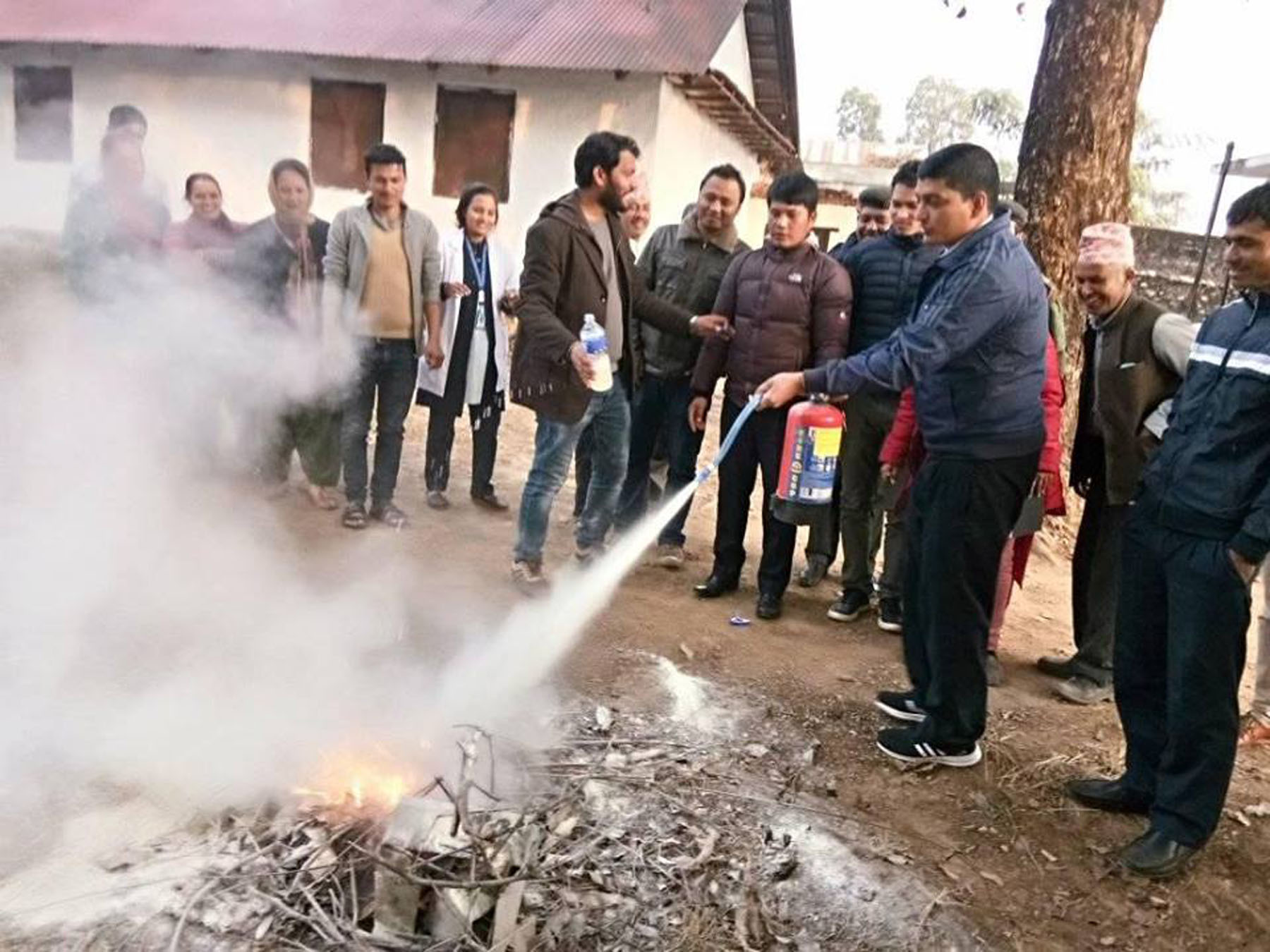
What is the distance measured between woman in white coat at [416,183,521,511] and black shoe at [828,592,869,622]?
2524 mm

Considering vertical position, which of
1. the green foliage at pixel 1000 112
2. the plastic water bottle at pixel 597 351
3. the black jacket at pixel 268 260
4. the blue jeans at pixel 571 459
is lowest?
the blue jeans at pixel 571 459

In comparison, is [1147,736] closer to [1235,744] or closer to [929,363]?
[1235,744]

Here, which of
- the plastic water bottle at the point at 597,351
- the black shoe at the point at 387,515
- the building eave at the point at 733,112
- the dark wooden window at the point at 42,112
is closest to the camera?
the plastic water bottle at the point at 597,351

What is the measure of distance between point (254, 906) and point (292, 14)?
13907 mm

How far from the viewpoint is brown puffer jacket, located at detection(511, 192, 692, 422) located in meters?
4.35

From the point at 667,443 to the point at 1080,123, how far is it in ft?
12.1

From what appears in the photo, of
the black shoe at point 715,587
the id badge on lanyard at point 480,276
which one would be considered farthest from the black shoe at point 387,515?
the black shoe at point 715,587

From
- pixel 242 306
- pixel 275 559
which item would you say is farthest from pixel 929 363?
pixel 242 306

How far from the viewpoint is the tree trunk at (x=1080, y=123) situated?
6512 millimetres

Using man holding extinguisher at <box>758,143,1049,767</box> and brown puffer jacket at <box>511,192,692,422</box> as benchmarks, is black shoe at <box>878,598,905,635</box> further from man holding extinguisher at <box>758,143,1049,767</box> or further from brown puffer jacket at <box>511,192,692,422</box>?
brown puffer jacket at <box>511,192,692,422</box>

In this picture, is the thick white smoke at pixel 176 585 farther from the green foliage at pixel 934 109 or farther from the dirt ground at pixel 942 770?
the green foliage at pixel 934 109

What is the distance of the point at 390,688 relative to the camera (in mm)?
3707

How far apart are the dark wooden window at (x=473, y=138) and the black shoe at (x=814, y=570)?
8.53 meters

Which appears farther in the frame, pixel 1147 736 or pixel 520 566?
pixel 520 566
